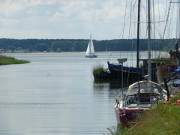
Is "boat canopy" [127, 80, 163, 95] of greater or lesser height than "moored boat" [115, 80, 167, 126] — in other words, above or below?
above

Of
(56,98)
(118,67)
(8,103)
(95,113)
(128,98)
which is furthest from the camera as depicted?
(118,67)

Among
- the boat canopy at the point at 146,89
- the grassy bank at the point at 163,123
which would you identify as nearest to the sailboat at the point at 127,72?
the boat canopy at the point at 146,89

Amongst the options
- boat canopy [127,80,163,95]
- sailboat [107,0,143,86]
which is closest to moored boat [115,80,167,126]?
boat canopy [127,80,163,95]

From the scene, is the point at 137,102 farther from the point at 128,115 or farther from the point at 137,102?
the point at 128,115

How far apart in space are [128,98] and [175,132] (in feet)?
45.0

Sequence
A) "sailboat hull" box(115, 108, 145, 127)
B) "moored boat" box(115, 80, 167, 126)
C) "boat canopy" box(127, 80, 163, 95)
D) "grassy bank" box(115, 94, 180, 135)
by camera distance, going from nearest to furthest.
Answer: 1. "grassy bank" box(115, 94, 180, 135)
2. "sailboat hull" box(115, 108, 145, 127)
3. "moored boat" box(115, 80, 167, 126)
4. "boat canopy" box(127, 80, 163, 95)

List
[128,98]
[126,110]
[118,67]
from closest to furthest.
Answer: [126,110] → [128,98] → [118,67]

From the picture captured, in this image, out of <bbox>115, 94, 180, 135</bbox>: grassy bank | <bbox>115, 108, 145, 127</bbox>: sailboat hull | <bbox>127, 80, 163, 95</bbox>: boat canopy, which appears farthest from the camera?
<bbox>127, 80, 163, 95</bbox>: boat canopy

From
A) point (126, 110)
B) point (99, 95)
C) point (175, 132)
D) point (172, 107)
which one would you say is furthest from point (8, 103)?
point (175, 132)

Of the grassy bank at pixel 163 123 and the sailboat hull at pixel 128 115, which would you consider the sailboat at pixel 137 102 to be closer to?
the sailboat hull at pixel 128 115

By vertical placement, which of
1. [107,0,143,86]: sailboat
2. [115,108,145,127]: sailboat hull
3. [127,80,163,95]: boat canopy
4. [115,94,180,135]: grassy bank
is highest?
[107,0,143,86]: sailboat

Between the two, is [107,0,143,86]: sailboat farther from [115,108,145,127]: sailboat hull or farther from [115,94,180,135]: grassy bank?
[115,94,180,135]: grassy bank

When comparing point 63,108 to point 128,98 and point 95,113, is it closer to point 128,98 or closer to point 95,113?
point 95,113

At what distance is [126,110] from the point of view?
87.3 feet
